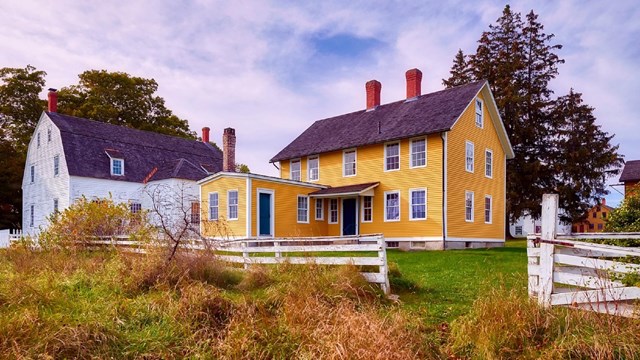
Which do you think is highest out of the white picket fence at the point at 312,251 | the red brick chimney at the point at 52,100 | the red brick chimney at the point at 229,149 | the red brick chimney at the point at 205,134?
the red brick chimney at the point at 52,100

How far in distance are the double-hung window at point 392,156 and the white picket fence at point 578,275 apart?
13.9 meters

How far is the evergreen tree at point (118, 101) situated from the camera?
37.3 m

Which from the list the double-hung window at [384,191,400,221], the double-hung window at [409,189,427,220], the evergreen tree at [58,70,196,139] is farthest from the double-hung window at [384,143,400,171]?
the evergreen tree at [58,70,196,139]

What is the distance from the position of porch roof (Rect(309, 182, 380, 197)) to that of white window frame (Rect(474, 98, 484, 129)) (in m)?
5.43

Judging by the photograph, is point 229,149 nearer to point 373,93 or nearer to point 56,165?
point 373,93

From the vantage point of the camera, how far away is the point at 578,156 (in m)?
27.1

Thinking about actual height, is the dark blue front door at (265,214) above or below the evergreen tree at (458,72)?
below

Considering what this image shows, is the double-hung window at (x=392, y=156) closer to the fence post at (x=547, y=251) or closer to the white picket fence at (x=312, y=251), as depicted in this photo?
the white picket fence at (x=312, y=251)

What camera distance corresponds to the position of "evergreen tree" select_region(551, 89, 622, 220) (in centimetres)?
2750

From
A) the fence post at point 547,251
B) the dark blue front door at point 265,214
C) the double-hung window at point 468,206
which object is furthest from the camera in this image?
the double-hung window at point 468,206

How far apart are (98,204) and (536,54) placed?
26.4 metres

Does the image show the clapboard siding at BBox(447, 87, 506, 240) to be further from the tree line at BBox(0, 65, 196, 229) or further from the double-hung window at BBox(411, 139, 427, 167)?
the tree line at BBox(0, 65, 196, 229)

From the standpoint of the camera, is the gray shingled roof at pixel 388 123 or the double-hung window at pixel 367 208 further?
the double-hung window at pixel 367 208

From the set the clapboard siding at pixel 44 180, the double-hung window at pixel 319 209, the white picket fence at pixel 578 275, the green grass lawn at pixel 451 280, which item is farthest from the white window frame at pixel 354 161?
the white picket fence at pixel 578 275
